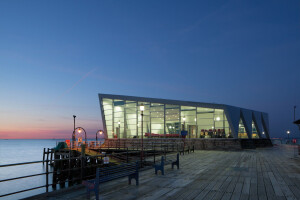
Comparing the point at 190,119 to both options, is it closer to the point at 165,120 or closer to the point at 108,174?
the point at 165,120

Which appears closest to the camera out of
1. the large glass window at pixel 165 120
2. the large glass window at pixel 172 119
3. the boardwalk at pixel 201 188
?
the boardwalk at pixel 201 188

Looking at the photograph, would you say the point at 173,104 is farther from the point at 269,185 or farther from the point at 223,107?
the point at 269,185

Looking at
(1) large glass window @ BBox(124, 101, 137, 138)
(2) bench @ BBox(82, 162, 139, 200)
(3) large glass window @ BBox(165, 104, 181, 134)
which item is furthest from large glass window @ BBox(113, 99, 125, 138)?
(2) bench @ BBox(82, 162, 139, 200)

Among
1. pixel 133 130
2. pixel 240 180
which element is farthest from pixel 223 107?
pixel 240 180

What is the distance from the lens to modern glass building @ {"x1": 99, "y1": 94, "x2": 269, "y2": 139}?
35531 millimetres

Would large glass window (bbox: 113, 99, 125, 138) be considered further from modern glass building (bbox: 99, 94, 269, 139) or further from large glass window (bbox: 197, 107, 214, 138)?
large glass window (bbox: 197, 107, 214, 138)

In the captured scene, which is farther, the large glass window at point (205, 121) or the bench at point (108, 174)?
the large glass window at point (205, 121)

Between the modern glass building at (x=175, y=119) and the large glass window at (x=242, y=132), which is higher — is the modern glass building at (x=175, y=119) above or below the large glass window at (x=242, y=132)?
above

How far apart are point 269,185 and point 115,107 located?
124 feet

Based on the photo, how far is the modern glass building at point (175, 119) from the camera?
35531 mm

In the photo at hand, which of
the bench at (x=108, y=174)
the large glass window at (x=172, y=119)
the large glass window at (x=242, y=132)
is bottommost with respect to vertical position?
the large glass window at (x=242, y=132)

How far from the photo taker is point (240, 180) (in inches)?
399

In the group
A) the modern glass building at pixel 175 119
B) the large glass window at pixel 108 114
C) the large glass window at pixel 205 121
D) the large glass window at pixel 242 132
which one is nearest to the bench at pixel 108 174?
the modern glass building at pixel 175 119

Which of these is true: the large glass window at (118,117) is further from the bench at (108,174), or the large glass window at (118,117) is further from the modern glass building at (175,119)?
the bench at (108,174)
